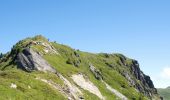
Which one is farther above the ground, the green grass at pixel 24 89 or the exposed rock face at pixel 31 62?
the exposed rock face at pixel 31 62

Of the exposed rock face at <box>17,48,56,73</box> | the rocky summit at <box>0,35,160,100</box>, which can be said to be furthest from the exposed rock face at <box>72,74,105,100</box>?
the exposed rock face at <box>17,48,56,73</box>

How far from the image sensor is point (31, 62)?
14662cm

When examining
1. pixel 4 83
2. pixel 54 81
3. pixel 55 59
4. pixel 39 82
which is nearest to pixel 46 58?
pixel 55 59

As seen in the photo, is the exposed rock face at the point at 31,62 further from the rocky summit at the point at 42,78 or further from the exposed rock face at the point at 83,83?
the exposed rock face at the point at 83,83

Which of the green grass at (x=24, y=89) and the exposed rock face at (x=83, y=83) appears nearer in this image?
the green grass at (x=24, y=89)

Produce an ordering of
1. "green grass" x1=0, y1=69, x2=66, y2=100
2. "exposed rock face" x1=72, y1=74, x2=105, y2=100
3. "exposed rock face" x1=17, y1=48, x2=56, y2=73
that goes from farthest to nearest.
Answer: "exposed rock face" x1=72, y1=74, x2=105, y2=100
"exposed rock face" x1=17, y1=48, x2=56, y2=73
"green grass" x1=0, y1=69, x2=66, y2=100

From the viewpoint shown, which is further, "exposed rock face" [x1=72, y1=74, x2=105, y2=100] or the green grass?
"exposed rock face" [x1=72, y1=74, x2=105, y2=100]

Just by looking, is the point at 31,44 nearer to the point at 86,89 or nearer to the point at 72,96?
the point at 86,89

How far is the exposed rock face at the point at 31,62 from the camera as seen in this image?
144 metres

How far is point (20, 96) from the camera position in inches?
3484

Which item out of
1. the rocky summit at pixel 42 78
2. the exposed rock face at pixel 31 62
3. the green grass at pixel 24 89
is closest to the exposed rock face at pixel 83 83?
the rocky summit at pixel 42 78

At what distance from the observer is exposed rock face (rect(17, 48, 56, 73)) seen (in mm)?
144250

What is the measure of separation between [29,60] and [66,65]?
3486cm

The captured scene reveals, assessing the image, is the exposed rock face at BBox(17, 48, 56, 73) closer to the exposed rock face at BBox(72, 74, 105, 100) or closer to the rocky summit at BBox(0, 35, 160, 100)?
the rocky summit at BBox(0, 35, 160, 100)
